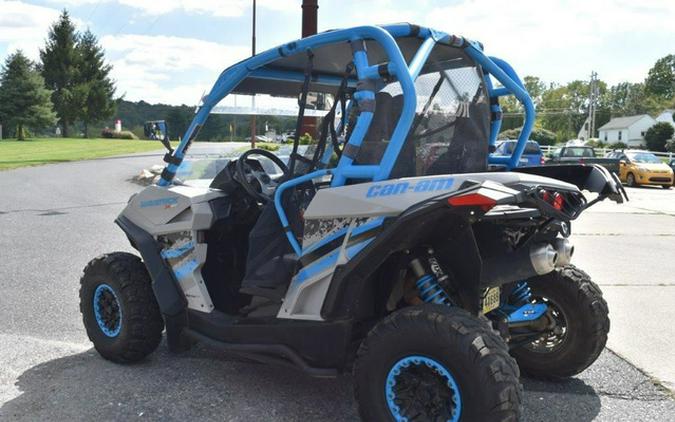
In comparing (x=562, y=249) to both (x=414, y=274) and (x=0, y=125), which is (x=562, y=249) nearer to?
(x=414, y=274)

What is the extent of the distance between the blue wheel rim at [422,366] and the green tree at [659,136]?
182 feet

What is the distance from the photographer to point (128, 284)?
4.36 m

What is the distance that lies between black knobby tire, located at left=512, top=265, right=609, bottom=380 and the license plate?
648 millimetres

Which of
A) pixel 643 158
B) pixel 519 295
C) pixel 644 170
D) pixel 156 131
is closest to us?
pixel 519 295

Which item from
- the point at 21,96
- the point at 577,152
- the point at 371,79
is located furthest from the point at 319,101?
the point at 21,96

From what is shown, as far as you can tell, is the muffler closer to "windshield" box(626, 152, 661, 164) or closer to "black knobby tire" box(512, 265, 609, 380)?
"black knobby tire" box(512, 265, 609, 380)

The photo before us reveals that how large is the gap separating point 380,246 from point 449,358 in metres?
0.59

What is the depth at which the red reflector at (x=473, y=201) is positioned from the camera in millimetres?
2684

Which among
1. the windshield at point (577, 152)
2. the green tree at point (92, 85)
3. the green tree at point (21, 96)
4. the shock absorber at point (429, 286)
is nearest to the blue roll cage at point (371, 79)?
the shock absorber at point (429, 286)

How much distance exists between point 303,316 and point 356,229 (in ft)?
2.04

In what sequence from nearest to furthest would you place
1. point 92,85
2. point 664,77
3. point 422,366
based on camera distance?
point 422,366, point 92,85, point 664,77

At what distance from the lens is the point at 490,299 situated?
3.54 meters

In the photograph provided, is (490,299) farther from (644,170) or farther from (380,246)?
(644,170)

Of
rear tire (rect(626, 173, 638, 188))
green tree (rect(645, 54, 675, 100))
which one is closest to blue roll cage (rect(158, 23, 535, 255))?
rear tire (rect(626, 173, 638, 188))
